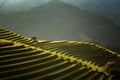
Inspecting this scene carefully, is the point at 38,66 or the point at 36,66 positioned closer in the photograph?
the point at 36,66

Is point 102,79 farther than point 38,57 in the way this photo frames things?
→ Yes

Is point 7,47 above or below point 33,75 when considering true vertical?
above

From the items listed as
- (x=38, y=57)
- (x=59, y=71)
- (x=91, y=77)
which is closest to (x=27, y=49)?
(x=38, y=57)

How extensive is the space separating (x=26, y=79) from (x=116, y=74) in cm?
1260

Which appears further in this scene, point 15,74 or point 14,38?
point 14,38

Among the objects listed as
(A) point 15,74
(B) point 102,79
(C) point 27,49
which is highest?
(C) point 27,49

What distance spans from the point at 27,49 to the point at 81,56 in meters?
10.9

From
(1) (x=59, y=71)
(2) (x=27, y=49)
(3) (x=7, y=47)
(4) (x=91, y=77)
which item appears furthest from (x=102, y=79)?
(3) (x=7, y=47)

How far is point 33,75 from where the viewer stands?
2425 centimetres

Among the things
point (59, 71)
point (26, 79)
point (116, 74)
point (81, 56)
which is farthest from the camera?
Result: point (81, 56)

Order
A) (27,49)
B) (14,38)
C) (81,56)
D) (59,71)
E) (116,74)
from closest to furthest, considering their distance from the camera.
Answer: (59,71)
(27,49)
(116,74)
(14,38)
(81,56)

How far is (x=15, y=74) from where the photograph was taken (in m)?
23.6

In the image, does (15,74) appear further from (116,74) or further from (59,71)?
(116,74)

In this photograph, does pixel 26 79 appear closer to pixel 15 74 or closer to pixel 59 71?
pixel 15 74
